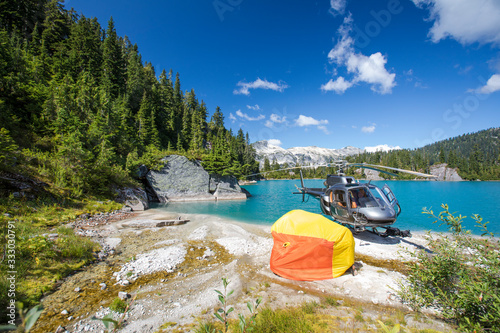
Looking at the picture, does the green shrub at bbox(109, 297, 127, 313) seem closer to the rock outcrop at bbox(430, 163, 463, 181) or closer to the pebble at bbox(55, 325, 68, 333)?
the pebble at bbox(55, 325, 68, 333)

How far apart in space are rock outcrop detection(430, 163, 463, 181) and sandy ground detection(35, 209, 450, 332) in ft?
498

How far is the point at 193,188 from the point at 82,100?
63.0 ft

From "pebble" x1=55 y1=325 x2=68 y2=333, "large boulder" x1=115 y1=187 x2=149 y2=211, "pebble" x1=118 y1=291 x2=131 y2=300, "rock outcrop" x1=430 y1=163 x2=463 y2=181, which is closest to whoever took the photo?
"pebble" x1=55 y1=325 x2=68 y2=333

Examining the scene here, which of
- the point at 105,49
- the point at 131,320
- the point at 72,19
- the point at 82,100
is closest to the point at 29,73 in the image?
the point at 82,100

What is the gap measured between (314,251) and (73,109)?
100 feet

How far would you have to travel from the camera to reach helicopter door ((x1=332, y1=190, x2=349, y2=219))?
1101 centimetres

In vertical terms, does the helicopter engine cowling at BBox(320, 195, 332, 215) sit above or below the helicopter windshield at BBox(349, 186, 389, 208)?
below

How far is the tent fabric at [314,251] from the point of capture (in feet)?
24.3

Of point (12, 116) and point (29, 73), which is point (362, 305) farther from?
point (29, 73)

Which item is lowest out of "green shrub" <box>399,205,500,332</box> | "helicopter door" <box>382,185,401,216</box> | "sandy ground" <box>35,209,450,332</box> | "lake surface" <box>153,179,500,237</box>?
"lake surface" <box>153,179,500,237</box>

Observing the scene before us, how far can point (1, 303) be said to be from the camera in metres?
5.14

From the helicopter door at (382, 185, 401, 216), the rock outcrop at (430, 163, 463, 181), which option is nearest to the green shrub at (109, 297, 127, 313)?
the helicopter door at (382, 185, 401, 216)

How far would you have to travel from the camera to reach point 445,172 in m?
121

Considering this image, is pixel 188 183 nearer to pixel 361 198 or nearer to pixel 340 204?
pixel 340 204
